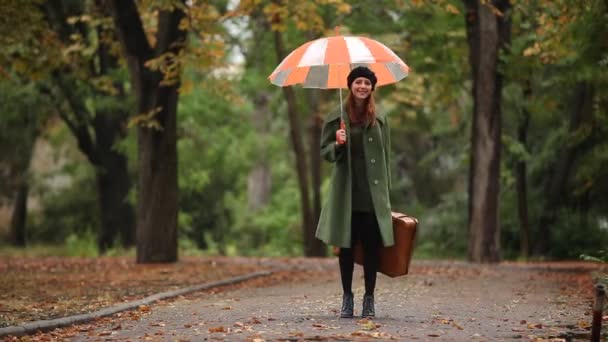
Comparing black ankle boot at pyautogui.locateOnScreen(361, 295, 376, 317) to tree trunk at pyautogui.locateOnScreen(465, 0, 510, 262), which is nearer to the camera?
black ankle boot at pyautogui.locateOnScreen(361, 295, 376, 317)

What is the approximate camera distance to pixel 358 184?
9.33 meters

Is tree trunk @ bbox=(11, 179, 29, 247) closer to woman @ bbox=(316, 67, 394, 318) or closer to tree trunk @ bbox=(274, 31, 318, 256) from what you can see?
tree trunk @ bbox=(274, 31, 318, 256)

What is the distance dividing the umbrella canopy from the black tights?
4.66 feet

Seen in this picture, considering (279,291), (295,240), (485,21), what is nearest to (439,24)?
(485,21)

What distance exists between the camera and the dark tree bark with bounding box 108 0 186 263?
18781 mm

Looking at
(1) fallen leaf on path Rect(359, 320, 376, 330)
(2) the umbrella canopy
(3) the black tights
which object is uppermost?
(2) the umbrella canopy

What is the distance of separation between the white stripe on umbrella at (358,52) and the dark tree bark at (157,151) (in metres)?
9.41

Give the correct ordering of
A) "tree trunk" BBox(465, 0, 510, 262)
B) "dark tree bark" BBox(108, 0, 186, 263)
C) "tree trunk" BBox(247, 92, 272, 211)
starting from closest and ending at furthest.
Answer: "dark tree bark" BBox(108, 0, 186, 263)
"tree trunk" BBox(465, 0, 510, 262)
"tree trunk" BBox(247, 92, 272, 211)

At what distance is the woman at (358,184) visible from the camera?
924 cm

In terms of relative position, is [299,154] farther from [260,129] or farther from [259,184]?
[259,184]

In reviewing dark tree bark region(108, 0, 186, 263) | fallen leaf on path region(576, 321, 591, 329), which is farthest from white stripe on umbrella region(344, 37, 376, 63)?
dark tree bark region(108, 0, 186, 263)

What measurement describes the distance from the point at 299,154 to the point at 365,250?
52.0 ft

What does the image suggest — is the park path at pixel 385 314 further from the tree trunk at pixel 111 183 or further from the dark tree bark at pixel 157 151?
the tree trunk at pixel 111 183

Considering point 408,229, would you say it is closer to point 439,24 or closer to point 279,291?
point 279,291
